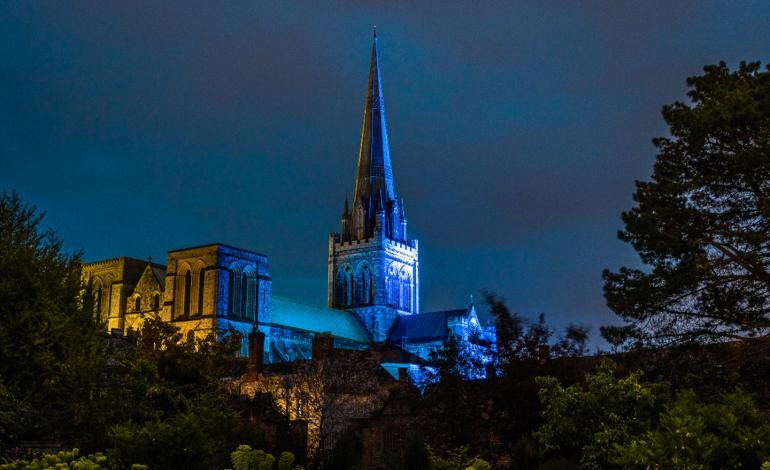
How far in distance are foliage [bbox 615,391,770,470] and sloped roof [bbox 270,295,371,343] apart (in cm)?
7330

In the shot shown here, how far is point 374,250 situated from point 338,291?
6940mm

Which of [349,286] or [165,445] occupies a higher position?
[349,286]

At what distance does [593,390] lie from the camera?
76.5 ft

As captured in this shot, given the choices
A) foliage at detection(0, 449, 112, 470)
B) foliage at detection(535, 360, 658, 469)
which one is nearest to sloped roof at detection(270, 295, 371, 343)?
foliage at detection(535, 360, 658, 469)

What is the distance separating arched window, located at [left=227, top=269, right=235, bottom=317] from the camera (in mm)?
84500

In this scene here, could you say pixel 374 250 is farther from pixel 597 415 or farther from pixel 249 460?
pixel 249 460

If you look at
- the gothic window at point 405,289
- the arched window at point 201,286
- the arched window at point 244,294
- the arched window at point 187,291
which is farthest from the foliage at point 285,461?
the gothic window at point 405,289

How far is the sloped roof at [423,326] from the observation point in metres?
97.0

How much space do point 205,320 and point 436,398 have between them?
51758mm

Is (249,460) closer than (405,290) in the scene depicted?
Yes

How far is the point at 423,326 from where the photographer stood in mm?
99312

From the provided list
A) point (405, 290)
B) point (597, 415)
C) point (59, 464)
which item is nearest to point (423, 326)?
point (405, 290)

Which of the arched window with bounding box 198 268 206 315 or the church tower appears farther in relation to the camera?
the church tower

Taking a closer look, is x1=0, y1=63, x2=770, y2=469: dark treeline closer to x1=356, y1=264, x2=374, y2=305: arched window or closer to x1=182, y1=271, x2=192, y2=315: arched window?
x1=182, y1=271, x2=192, y2=315: arched window
